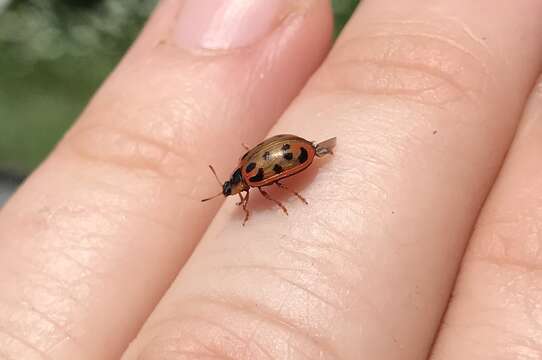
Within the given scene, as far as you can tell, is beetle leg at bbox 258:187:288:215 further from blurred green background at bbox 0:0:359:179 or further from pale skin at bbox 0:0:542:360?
blurred green background at bbox 0:0:359:179

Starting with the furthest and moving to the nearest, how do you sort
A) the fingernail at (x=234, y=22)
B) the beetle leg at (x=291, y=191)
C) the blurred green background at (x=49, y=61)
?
1. the blurred green background at (x=49, y=61)
2. the fingernail at (x=234, y=22)
3. the beetle leg at (x=291, y=191)

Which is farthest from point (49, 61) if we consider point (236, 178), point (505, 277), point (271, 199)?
point (505, 277)

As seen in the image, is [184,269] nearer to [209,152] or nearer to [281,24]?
[209,152]

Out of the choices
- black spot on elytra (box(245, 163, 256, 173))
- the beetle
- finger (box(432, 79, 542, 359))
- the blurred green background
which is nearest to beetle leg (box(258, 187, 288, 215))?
the beetle

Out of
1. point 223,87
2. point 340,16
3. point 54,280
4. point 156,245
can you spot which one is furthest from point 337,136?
point 340,16

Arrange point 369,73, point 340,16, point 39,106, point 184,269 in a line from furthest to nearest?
point 39,106
point 340,16
point 369,73
point 184,269

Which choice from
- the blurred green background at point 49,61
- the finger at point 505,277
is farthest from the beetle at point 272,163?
the blurred green background at point 49,61

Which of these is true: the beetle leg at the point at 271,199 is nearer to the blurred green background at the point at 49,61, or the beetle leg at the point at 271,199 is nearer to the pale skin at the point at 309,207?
the pale skin at the point at 309,207
